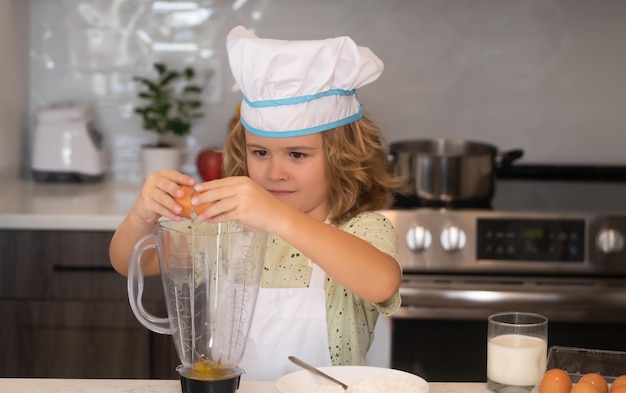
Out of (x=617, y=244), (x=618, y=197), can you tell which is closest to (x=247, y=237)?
(x=617, y=244)

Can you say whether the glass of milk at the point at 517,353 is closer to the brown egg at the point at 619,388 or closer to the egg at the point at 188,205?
the brown egg at the point at 619,388

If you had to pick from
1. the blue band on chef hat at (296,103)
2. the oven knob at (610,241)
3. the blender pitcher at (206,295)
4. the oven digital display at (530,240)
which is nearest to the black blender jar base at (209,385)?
the blender pitcher at (206,295)

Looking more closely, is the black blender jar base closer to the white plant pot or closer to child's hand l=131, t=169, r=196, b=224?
child's hand l=131, t=169, r=196, b=224

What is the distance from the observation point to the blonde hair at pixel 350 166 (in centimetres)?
148

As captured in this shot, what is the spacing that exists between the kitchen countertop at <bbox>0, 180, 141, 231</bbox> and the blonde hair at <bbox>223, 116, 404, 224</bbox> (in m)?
0.64

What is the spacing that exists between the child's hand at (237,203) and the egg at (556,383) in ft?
1.23

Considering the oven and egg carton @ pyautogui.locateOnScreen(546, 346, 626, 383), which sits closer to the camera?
egg carton @ pyautogui.locateOnScreen(546, 346, 626, 383)

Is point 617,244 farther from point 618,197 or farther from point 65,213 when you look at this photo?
point 65,213

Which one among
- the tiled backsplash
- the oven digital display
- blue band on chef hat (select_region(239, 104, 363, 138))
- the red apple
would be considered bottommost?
the oven digital display

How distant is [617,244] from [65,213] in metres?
1.29

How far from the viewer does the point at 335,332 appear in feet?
4.98

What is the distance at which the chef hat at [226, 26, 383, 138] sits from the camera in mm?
1323

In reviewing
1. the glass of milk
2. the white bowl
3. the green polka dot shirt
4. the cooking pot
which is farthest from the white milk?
the cooking pot

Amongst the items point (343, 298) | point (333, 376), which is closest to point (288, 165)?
point (343, 298)
